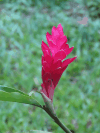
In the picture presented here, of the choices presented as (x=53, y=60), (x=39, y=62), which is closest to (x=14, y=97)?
(x=53, y=60)

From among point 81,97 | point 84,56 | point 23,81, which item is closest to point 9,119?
point 23,81

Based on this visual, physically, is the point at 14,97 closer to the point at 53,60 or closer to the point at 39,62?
the point at 53,60

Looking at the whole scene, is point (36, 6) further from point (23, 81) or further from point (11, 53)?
point (23, 81)

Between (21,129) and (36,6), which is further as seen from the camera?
(36,6)

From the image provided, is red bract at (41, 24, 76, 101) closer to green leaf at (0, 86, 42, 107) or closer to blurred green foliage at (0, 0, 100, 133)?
green leaf at (0, 86, 42, 107)

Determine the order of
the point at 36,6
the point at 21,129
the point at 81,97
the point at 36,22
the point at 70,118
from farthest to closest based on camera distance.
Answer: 1. the point at 36,6
2. the point at 36,22
3. the point at 81,97
4. the point at 70,118
5. the point at 21,129

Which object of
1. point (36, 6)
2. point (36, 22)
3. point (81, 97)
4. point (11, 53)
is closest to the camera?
point (81, 97)

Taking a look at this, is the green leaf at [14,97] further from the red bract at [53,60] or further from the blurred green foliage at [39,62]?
the blurred green foliage at [39,62]

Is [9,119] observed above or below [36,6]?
below

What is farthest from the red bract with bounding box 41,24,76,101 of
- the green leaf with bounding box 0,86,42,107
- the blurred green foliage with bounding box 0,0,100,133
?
the blurred green foliage with bounding box 0,0,100,133
